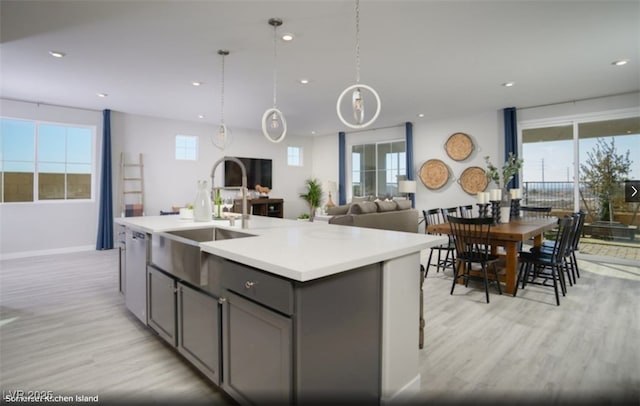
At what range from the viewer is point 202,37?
10.8ft

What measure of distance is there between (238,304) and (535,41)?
12.3 ft

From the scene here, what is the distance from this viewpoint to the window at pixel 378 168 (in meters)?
8.12

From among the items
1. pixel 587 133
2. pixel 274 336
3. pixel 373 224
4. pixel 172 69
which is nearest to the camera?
pixel 274 336

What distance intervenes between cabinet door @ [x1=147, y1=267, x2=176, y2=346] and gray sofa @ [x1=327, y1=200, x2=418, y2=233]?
2581mm

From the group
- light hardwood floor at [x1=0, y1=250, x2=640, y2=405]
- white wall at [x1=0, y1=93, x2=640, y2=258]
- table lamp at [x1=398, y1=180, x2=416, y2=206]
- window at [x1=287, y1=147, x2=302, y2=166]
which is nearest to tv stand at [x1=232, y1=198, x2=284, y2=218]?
white wall at [x1=0, y1=93, x2=640, y2=258]

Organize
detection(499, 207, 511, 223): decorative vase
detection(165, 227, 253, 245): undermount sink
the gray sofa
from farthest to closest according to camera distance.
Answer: the gray sofa → detection(499, 207, 511, 223): decorative vase → detection(165, 227, 253, 245): undermount sink

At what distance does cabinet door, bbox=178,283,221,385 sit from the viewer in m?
1.78

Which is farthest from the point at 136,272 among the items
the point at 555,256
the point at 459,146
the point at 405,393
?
the point at 459,146

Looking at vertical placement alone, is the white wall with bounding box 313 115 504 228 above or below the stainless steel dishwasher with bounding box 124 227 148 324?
above

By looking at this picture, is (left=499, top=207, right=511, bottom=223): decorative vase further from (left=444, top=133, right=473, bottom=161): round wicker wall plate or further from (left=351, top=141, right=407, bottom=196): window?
(left=351, top=141, right=407, bottom=196): window

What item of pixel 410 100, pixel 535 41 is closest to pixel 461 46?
pixel 535 41

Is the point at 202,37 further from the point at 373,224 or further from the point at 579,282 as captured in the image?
the point at 579,282

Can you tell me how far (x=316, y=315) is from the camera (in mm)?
1385

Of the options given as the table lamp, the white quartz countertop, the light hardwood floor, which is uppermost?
the table lamp
